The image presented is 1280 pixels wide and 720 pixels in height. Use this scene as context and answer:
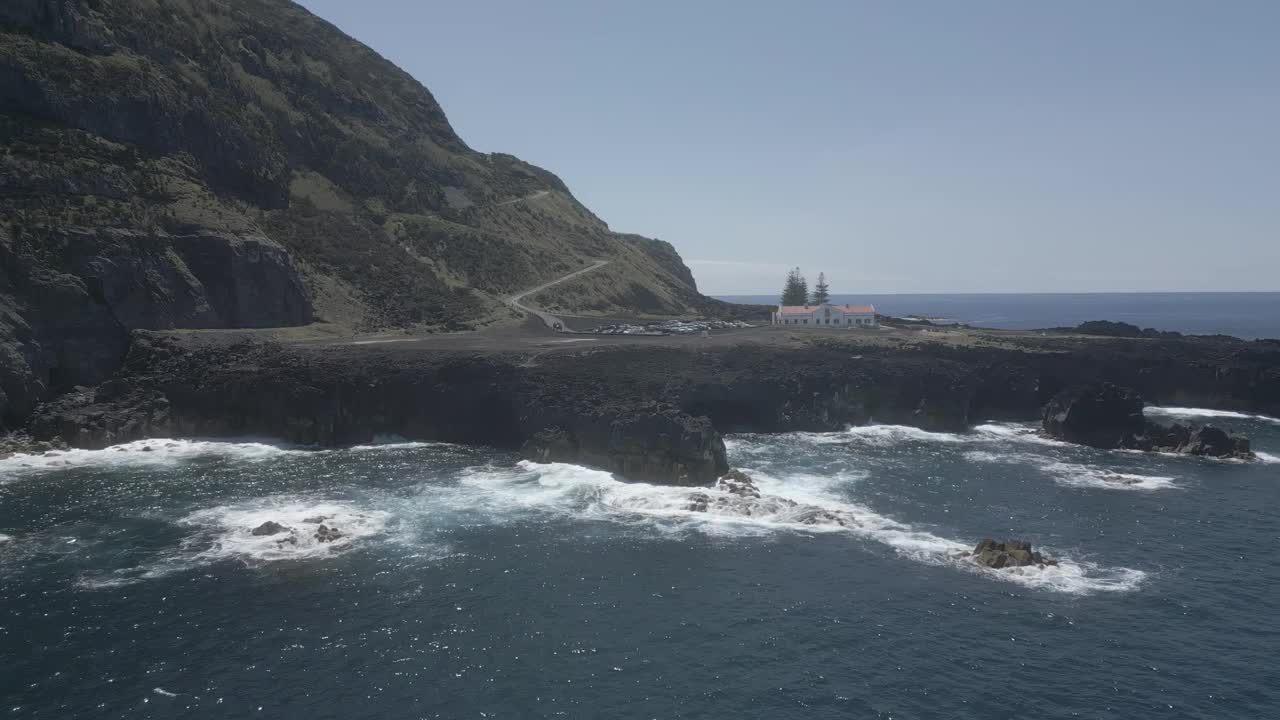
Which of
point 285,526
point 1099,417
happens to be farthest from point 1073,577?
point 285,526

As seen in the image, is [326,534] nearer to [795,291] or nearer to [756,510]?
[756,510]

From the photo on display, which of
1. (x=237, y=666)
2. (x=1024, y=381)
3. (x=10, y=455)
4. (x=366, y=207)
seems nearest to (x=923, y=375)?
(x=1024, y=381)

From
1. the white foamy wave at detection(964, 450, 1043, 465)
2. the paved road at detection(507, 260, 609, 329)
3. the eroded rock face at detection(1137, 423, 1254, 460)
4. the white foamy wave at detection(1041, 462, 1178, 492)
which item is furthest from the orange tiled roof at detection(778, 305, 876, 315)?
the white foamy wave at detection(1041, 462, 1178, 492)

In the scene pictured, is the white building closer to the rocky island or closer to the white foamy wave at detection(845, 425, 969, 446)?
the rocky island

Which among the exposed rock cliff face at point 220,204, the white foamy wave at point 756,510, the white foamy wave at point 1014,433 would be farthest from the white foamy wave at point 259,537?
the white foamy wave at point 1014,433

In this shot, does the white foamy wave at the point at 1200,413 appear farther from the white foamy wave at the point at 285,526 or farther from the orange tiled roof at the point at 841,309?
the white foamy wave at the point at 285,526

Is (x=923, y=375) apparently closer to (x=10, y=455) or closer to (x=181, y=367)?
(x=181, y=367)
